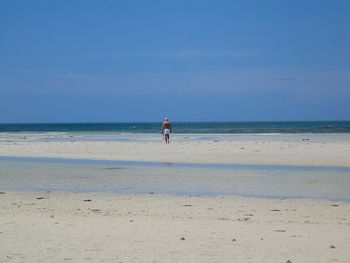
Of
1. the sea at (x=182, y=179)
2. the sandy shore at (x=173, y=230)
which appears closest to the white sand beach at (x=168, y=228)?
the sandy shore at (x=173, y=230)

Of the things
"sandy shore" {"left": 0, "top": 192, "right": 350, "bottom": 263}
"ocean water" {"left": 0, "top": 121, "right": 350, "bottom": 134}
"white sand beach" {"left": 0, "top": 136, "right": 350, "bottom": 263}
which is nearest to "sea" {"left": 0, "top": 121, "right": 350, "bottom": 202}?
"white sand beach" {"left": 0, "top": 136, "right": 350, "bottom": 263}

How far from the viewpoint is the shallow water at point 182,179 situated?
574 inches

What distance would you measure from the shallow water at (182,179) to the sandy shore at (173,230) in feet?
6.12

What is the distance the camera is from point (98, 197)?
13.4m

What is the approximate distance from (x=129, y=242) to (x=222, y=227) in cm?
191

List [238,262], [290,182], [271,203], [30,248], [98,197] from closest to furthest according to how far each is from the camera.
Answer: [238,262] → [30,248] → [271,203] → [98,197] → [290,182]

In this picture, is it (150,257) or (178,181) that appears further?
(178,181)

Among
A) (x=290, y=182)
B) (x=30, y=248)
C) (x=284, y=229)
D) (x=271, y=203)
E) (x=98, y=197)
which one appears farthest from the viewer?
(x=290, y=182)

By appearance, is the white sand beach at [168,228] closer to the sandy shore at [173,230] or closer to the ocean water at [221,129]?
the sandy shore at [173,230]

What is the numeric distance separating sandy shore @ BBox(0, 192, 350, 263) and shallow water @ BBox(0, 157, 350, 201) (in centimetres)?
186

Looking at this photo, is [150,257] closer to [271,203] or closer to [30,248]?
[30,248]

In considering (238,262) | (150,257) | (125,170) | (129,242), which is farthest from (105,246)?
(125,170)

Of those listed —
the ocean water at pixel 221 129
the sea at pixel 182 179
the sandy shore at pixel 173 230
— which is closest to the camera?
the sandy shore at pixel 173 230

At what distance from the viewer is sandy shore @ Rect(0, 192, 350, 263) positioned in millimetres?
7398
